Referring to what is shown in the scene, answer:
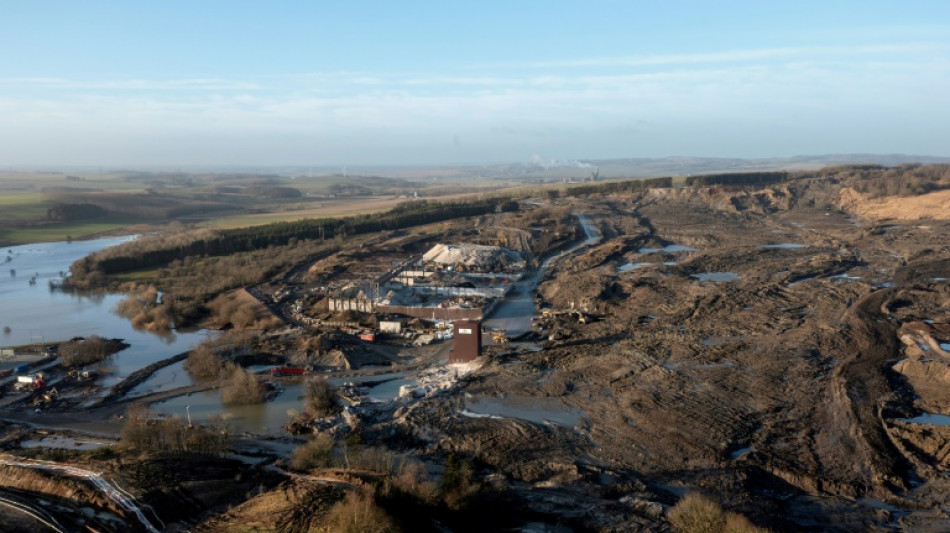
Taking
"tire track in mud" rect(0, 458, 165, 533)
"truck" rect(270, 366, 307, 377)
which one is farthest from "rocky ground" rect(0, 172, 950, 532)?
"truck" rect(270, 366, 307, 377)

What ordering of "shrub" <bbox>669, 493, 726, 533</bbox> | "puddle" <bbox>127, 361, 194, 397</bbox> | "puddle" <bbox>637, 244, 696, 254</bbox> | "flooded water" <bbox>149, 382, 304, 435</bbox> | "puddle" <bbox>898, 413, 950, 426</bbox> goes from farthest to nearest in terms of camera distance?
"puddle" <bbox>637, 244, 696, 254</bbox>, "puddle" <bbox>127, 361, 194, 397</bbox>, "flooded water" <bbox>149, 382, 304, 435</bbox>, "puddle" <bbox>898, 413, 950, 426</bbox>, "shrub" <bbox>669, 493, 726, 533</bbox>

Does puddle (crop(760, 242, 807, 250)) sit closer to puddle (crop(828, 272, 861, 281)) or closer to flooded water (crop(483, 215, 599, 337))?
puddle (crop(828, 272, 861, 281))

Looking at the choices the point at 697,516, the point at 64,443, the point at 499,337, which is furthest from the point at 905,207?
the point at 64,443

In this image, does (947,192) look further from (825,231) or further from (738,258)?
(738,258)

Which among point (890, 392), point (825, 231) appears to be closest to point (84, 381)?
point (890, 392)

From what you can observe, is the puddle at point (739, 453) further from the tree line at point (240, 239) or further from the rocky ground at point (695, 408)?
the tree line at point (240, 239)
